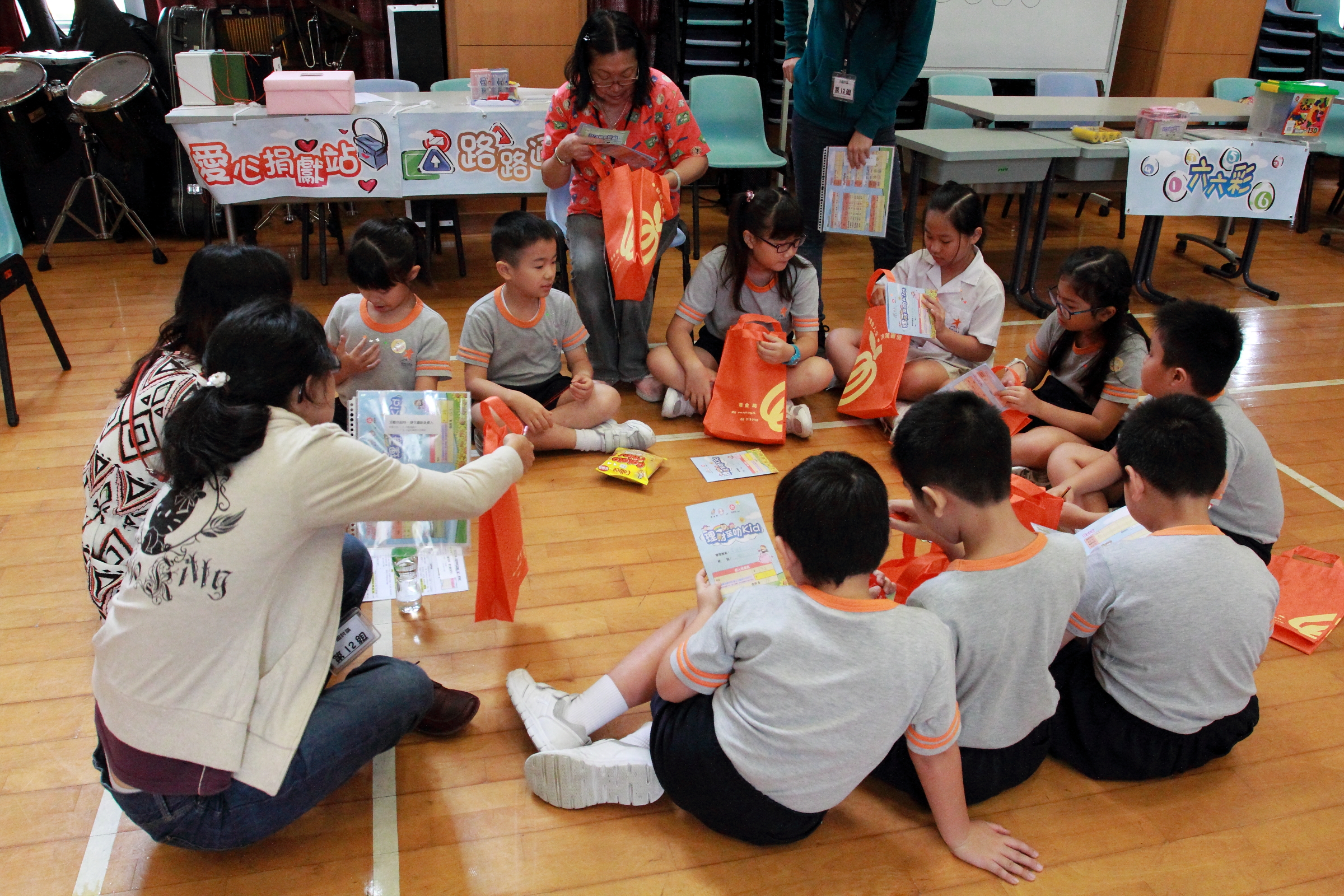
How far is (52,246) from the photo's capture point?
4727 millimetres

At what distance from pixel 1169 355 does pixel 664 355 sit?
1589 millimetres

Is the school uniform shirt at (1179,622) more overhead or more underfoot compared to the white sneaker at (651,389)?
more overhead

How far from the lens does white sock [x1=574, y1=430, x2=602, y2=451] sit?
2.89 m

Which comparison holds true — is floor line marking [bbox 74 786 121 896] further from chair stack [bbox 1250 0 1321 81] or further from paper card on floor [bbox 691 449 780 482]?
chair stack [bbox 1250 0 1321 81]

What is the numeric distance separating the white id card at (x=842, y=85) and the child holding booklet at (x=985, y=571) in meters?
2.21

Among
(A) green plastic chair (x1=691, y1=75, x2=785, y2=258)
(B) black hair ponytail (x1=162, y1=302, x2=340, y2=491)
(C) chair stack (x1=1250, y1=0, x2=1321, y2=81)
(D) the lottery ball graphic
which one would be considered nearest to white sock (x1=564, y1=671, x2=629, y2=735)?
(B) black hair ponytail (x1=162, y1=302, x2=340, y2=491)

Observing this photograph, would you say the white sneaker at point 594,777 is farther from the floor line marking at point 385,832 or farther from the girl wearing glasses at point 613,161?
the girl wearing glasses at point 613,161

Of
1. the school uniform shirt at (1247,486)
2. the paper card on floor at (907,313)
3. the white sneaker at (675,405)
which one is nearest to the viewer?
the school uniform shirt at (1247,486)

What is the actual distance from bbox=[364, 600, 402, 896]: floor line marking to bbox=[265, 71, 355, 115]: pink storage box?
2.95 meters

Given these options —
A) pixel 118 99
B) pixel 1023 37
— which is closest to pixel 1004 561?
pixel 118 99

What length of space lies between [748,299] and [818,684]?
77.6 inches

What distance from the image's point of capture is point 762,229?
9.35 feet

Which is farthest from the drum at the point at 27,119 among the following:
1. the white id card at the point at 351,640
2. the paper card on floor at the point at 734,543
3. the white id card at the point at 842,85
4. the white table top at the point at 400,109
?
the paper card on floor at the point at 734,543

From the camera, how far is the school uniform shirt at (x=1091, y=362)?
8.53 ft
